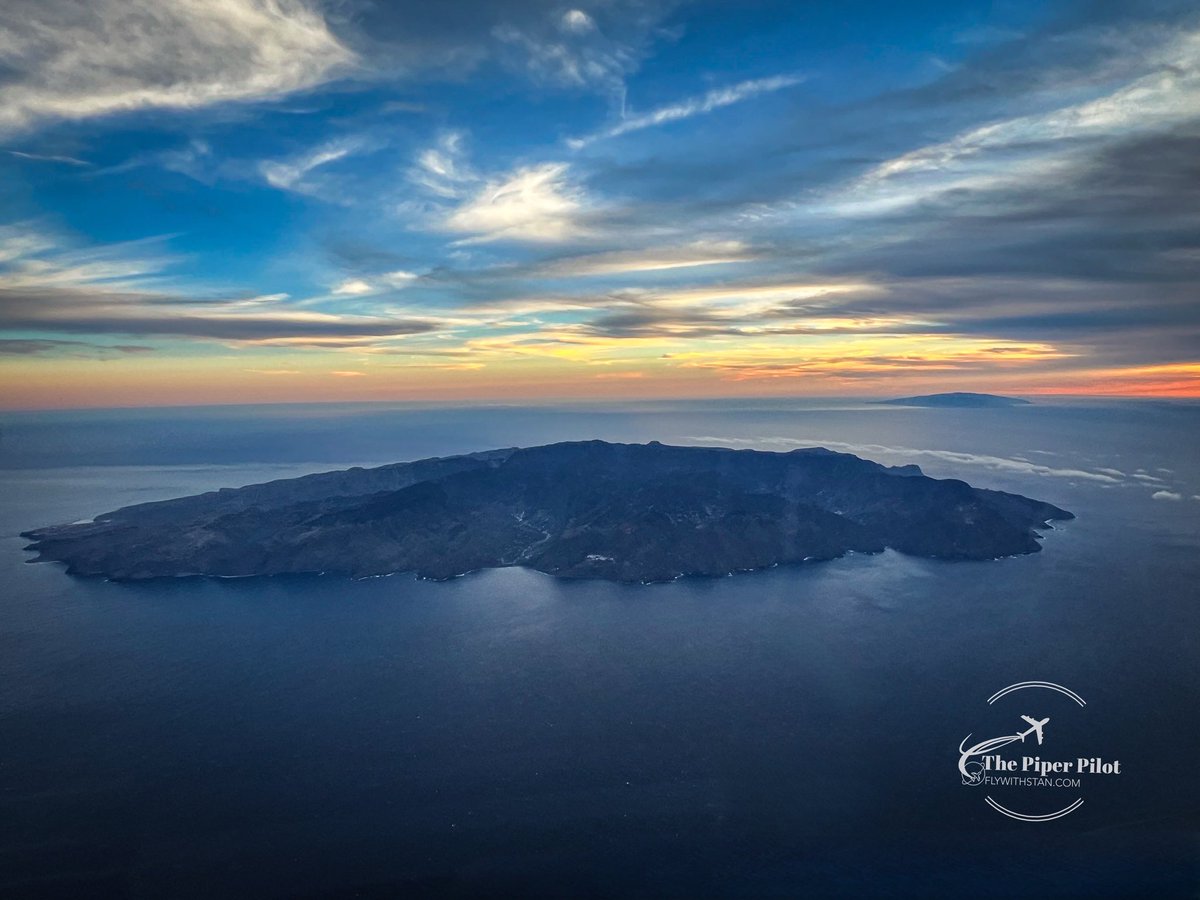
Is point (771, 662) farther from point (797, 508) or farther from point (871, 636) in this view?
point (797, 508)

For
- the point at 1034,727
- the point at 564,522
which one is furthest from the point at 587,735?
the point at 564,522

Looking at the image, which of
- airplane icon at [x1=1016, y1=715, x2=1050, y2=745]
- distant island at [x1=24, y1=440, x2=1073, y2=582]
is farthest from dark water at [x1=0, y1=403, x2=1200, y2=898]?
distant island at [x1=24, y1=440, x2=1073, y2=582]

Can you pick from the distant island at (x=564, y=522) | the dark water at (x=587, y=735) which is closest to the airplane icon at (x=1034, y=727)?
the dark water at (x=587, y=735)

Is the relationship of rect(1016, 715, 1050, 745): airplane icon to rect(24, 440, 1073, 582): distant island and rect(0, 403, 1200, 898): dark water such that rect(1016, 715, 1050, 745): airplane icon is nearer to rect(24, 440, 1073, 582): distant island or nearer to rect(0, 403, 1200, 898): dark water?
rect(0, 403, 1200, 898): dark water

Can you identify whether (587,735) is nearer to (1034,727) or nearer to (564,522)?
(1034,727)

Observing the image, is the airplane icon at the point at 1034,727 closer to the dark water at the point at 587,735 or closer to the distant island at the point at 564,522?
the dark water at the point at 587,735

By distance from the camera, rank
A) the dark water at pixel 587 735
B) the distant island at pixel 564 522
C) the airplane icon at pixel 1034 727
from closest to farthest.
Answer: the dark water at pixel 587 735 < the airplane icon at pixel 1034 727 < the distant island at pixel 564 522
